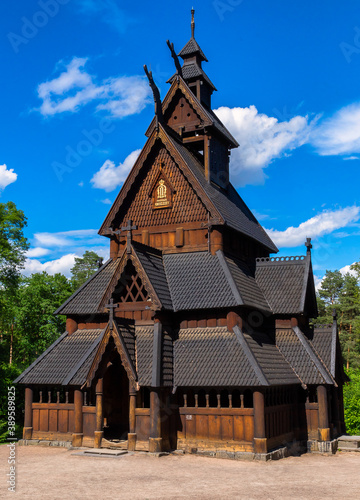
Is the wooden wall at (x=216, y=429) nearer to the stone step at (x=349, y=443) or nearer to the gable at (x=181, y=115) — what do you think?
the stone step at (x=349, y=443)

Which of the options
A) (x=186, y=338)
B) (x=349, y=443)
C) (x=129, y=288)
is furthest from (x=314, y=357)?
(x=129, y=288)

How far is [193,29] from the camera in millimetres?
31969

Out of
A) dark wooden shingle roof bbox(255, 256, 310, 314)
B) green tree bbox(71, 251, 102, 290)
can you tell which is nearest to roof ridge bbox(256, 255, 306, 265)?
dark wooden shingle roof bbox(255, 256, 310, 314)

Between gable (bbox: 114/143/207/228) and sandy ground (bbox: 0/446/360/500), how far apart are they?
35.1ft

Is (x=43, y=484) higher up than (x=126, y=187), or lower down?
lower down

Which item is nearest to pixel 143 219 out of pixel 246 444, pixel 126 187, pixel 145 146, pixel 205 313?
pixel 126 187

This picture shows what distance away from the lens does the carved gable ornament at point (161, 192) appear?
84.7ft

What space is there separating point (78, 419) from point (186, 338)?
5412mm

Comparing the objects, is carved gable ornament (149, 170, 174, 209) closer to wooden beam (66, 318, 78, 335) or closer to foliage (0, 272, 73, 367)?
wooden beam (66, 318, 78, 335)

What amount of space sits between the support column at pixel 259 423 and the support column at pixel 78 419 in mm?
7035

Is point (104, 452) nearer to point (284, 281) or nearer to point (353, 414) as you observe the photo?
point (284, 281)

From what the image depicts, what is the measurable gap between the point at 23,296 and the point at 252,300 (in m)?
36.4

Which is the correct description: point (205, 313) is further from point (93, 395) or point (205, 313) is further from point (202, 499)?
point (202, 499)

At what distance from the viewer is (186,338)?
22578 millimetres
